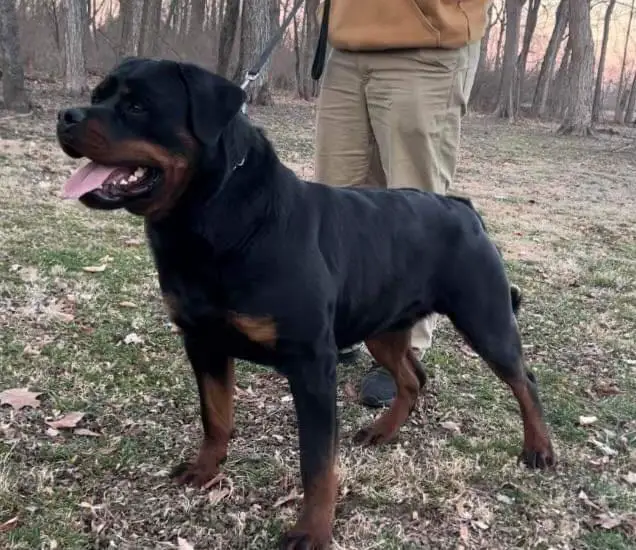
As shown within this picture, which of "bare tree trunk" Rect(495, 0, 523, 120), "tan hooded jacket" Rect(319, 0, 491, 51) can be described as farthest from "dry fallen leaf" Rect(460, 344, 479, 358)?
"bare tree trunk" Rect(495, 0, 523, 120)

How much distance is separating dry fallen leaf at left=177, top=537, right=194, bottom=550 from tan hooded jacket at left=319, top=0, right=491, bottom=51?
2.41 meters

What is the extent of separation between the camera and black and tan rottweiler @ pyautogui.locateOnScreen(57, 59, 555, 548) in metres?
2.38

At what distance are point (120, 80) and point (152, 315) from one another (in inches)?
91.9

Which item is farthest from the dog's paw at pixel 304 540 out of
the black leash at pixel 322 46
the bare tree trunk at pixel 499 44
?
the bare tree trunk at pixel 499 44

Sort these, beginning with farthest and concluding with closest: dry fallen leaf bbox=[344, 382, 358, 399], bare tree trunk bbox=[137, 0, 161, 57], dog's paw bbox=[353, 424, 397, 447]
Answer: bare tree trunk bbox=[137, 0, 161, 57]
dry fallen leaf bbox=[344, 382, 358, 399]
dog's paw bbox=[353, 424, 397, 447]

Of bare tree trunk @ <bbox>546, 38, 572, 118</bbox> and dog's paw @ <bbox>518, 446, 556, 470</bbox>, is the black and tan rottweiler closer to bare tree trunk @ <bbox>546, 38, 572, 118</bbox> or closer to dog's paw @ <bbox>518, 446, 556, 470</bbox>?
dog's paw @ <bbox>518, 446, 556, 470</bbox>

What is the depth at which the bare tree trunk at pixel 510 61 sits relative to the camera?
29.4 meters

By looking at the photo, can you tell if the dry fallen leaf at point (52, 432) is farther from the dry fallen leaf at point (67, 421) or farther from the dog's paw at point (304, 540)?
the dog's paw at point (304, 540)

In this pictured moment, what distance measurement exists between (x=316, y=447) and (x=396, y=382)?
1097mm

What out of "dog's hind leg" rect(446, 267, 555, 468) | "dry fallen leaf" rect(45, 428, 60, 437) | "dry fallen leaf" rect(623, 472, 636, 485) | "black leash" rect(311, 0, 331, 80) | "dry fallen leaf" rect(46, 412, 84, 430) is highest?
"black leash" rect(311, 0, 331, 80)

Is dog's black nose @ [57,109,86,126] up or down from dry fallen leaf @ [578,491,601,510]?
up

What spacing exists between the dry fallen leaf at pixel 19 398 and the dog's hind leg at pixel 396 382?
4.95 feet

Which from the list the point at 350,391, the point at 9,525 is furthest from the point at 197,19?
the point at 9,525

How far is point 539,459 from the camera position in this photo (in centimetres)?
339
